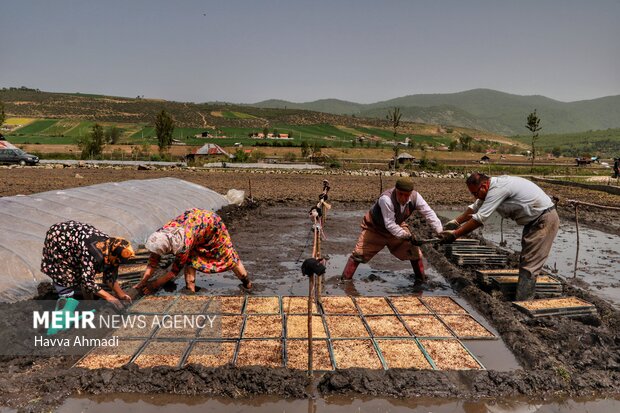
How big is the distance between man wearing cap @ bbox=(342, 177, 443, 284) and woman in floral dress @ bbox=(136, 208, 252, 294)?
1.65m

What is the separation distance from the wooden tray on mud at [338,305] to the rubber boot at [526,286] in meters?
1.96

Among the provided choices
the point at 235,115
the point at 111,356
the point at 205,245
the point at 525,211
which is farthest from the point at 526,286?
the point at 235,115

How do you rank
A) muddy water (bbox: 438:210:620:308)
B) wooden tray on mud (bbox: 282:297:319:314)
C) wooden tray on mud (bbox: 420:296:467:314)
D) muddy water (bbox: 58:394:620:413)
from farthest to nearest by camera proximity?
muddy water (bbox: 438:210:620:308)
wooden tray on mud (bbox: 420:296:467:314)
wooden tray on mud (bbox: 282:297:319:314)
muddy water (bbox: 58:394:620:413)

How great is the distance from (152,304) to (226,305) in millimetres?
838

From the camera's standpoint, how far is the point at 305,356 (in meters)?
4.08

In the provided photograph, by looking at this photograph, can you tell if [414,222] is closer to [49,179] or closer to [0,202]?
[0,202]

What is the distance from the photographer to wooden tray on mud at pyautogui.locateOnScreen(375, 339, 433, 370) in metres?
3.99

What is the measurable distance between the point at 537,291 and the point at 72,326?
5.20 m

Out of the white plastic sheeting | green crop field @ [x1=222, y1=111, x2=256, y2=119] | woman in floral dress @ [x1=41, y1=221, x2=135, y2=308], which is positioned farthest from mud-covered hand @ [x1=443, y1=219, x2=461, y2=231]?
green crop field @ [x1=222, y1=111, x2=256, y2=119]

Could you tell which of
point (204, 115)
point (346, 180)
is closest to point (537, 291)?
point (346, 180)

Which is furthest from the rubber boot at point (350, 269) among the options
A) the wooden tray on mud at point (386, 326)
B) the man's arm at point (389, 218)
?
the wooden tray on mud at point (386, 326)

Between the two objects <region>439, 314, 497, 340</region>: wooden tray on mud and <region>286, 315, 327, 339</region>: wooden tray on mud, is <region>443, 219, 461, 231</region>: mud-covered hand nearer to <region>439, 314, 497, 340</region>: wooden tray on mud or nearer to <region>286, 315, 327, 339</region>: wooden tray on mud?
<region>439, 314, 497, 340</region>: wooden tray on mud

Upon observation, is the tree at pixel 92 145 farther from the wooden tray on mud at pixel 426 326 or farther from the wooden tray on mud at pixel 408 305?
the wooden tray on mud at pixel 426 326

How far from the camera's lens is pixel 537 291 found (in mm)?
5637
